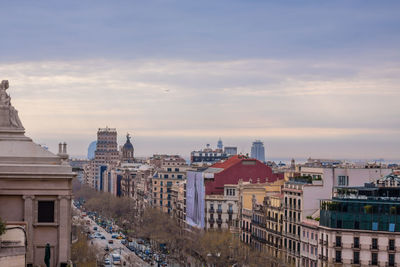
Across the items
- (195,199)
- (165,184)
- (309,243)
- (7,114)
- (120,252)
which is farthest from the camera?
(165,184)

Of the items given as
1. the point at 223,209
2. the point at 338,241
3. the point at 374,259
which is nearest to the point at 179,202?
the point at 223,209

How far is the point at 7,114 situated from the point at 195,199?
87175 millimetres

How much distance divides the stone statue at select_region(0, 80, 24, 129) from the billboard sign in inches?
3146

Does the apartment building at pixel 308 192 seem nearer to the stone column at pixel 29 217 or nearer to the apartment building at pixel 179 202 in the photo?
the apartment building at pixel 179 202

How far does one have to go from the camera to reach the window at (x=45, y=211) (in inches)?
1412

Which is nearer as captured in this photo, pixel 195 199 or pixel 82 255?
pixel 82 255

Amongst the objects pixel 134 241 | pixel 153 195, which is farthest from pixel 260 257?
pixel 153 195

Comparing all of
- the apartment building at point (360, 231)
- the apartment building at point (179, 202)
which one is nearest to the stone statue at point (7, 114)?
the apartment building at point (360, 231)

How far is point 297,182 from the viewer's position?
85.6 metres

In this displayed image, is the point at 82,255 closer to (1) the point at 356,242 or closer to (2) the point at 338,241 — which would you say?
(2) the point at 338,241

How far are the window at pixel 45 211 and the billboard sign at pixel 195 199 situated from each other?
263ft

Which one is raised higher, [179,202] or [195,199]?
[195,199]

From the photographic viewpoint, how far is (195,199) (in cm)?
12319

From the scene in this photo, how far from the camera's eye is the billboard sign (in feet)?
390
